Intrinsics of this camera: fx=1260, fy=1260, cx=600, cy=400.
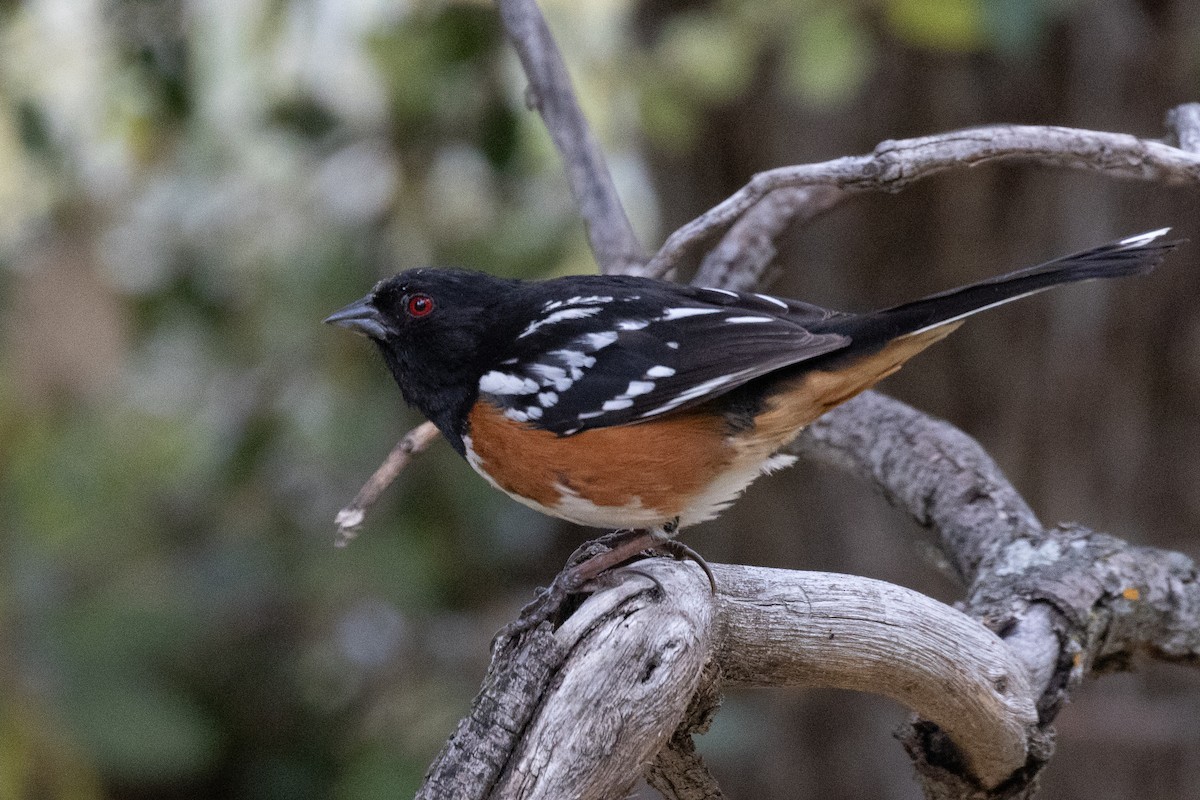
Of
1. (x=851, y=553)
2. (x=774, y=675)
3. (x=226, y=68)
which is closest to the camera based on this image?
(x=774, y=675)

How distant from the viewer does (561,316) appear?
2479 millimetres

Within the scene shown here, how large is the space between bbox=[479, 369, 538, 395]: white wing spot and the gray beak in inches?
12.5

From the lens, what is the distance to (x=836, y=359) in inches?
91.5

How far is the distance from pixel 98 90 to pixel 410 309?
1753 millimetres

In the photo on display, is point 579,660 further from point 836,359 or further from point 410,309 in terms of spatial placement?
point 410,309

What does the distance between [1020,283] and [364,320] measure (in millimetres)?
1315

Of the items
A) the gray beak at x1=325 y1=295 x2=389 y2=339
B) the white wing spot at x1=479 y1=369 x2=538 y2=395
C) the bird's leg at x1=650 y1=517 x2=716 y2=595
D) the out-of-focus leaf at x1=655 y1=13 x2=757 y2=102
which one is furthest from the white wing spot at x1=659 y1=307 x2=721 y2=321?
the out-of-focus leaf at x1=655 y1=13 x2=757 y2=102

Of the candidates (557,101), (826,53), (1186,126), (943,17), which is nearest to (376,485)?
(557,101)

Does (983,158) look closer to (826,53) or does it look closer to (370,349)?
(826,53)

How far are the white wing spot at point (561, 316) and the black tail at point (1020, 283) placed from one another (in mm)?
529

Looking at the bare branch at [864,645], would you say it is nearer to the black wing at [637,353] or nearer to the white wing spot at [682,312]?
the black wing at [637,353]

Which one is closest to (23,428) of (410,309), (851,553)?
(410,309)

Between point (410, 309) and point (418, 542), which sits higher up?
point (410, 309)

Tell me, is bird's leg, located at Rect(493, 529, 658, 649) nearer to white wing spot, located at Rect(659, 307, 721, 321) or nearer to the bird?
the bird
